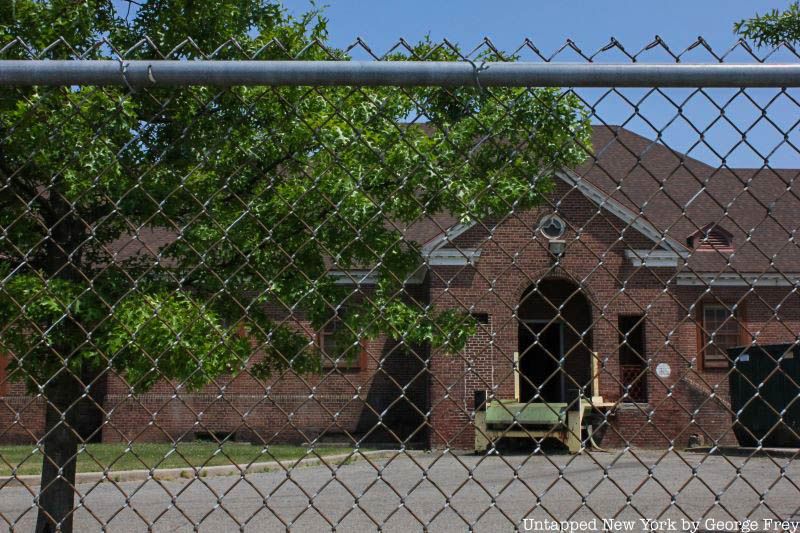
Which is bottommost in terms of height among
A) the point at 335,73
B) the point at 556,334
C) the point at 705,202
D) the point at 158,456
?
the point at 158,456

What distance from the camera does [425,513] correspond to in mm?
10352

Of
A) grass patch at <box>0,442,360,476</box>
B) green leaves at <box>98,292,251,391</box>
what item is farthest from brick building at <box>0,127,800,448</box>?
green leaves at <box>98,292,251,391</box>

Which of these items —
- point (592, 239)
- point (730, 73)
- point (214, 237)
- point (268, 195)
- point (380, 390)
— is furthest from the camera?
point (380, 390)

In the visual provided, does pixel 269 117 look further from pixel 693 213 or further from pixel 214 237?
pixel 693 213

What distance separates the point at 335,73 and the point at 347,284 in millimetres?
7166

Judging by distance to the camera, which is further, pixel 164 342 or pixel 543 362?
pixel 543 362

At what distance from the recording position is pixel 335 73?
2643 millimetres

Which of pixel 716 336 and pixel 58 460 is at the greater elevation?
pixel 58 460

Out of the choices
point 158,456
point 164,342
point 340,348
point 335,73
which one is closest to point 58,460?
point 164,342

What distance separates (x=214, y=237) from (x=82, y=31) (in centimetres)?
227

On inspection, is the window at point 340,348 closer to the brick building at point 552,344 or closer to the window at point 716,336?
the brick building at point 552,344

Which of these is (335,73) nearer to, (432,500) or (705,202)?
(432,500)

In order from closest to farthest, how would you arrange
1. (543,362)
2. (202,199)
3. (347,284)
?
(202,199)
(347,284)
(543,362)

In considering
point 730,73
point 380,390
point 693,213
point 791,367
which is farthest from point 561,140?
point 693,213
